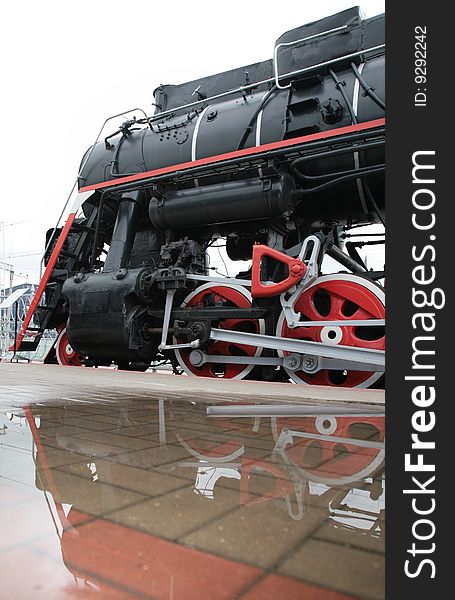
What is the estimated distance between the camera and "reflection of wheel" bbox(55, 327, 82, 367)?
25.7 ft

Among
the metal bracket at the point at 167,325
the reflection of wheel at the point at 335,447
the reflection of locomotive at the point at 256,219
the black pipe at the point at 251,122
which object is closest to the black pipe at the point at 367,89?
the reflection of locomotive at the point at 256,219

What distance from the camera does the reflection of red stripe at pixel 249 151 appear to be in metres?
4.98

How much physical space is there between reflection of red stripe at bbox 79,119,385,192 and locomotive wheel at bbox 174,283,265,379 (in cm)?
146

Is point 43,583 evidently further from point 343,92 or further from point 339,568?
point 343,92

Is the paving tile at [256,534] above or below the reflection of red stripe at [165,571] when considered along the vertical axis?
above

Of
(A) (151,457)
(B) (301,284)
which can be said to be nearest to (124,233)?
(B) (301,284)

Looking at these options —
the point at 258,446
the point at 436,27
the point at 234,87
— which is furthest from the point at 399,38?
the point at 234,87

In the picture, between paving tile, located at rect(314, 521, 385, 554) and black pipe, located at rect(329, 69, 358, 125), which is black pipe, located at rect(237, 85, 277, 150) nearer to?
black pipe, located at rect(329, 69, 358, 125)

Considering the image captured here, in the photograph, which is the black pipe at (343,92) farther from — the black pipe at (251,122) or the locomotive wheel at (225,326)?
the locomotive wheel at (225,326)

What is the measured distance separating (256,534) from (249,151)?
496cm

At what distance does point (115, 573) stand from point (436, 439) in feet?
2.20

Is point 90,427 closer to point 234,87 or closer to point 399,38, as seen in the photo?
point 399,38

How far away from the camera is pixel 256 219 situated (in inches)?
232

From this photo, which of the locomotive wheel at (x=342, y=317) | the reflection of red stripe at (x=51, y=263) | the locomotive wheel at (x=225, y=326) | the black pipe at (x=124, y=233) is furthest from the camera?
the reflection of red stripe at (x=51, y=263)
